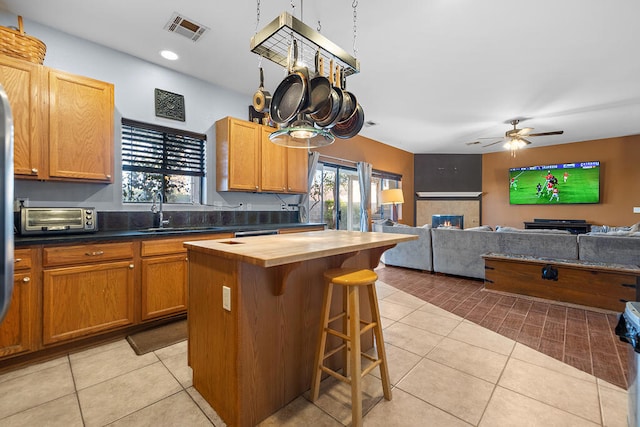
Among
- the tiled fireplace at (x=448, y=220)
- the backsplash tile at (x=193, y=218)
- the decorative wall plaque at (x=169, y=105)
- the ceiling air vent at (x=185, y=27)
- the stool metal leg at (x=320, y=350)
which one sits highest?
the ceiling air vent at (x=185, y=27)

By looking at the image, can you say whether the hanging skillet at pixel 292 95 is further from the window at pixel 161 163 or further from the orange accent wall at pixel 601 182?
the orange accent wall at pixel 601 182

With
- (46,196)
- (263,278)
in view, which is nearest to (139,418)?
(263,278)

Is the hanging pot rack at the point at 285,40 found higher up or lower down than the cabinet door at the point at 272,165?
higher up

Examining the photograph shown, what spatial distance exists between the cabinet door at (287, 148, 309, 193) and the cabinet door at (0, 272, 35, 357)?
2.87 m

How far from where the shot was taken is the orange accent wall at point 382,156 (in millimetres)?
5566

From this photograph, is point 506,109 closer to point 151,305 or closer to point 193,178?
point 193,178

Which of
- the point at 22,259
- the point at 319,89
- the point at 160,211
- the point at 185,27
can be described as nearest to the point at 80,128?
the point at 160,211

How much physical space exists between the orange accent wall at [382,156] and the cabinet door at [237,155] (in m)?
1.36

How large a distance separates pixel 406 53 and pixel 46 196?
375 cm

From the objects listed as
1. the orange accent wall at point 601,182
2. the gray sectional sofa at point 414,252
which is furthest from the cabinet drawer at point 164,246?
the orange accent wall at point 601,182

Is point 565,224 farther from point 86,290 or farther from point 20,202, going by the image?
point 20,202

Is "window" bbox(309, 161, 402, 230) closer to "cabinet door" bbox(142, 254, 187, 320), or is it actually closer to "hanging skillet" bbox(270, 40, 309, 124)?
"cabinet door" bbox(142, 254, 187, 320)

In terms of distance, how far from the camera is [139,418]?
1.60m

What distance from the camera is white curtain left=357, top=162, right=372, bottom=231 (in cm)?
596
